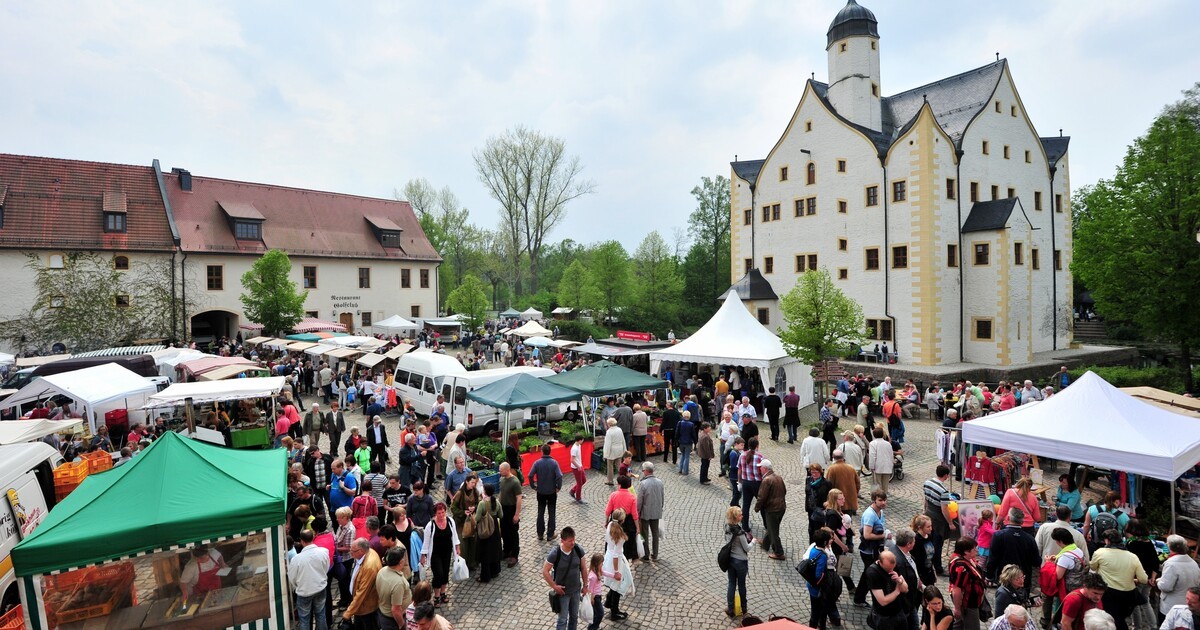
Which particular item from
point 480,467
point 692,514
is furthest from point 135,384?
point 692,514

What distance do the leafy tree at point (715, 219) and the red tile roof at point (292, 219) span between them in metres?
23.3

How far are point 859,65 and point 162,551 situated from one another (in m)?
33.9

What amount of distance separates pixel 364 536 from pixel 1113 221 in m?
25.9

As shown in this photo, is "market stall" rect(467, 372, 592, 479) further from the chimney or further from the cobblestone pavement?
the chimney

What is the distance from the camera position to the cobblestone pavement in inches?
274

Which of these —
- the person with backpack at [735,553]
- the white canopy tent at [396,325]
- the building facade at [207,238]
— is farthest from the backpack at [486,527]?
the building facade at [207,238]

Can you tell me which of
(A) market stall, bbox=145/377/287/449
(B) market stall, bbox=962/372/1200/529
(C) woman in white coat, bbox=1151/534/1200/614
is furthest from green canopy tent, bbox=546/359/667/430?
(C) woman in white coat, bbox=1151/534/1200/614

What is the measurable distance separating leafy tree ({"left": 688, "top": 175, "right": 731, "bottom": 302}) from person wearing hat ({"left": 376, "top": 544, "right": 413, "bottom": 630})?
45.9 m

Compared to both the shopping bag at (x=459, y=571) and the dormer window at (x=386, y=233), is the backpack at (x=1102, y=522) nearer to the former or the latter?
the shopping bag at (x=459, y=571)

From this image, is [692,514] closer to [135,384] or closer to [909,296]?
[135,384]

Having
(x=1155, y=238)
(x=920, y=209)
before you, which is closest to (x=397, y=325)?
(x=920, y=209)

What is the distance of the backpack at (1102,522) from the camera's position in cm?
730

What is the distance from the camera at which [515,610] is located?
7.17 m

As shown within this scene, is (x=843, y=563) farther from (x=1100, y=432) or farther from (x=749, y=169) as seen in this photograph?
(x=749, y=169)
